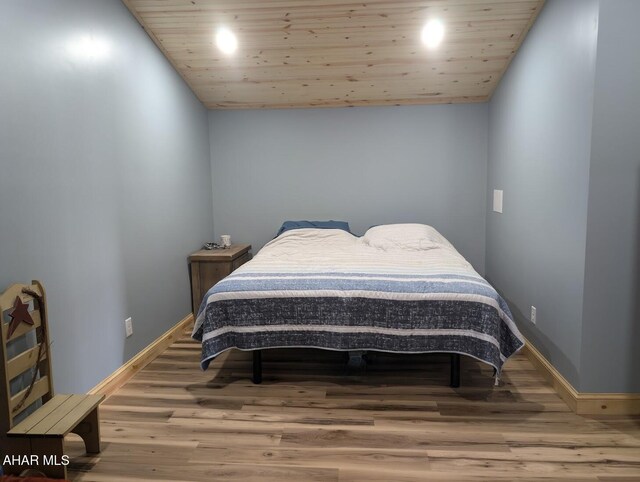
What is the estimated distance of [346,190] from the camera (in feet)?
14.9

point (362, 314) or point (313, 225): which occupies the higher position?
point (313, 225)

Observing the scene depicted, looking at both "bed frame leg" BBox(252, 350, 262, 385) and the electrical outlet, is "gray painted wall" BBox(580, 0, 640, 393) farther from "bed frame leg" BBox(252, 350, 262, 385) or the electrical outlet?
the electrical outlet

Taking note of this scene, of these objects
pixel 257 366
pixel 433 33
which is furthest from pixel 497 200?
pixel 257 366

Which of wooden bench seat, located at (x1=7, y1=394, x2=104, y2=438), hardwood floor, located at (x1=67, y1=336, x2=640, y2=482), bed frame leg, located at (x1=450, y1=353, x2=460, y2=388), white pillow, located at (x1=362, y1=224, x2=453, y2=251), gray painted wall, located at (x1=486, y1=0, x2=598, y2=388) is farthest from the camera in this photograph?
white pillow, located at (x1=362, y1=224, x2=453, y2=251)

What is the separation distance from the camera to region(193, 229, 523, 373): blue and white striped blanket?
256 cm

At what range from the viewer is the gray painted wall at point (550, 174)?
2.37 metres

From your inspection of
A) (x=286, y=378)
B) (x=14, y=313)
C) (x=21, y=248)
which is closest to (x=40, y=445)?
(x=14, y=313)

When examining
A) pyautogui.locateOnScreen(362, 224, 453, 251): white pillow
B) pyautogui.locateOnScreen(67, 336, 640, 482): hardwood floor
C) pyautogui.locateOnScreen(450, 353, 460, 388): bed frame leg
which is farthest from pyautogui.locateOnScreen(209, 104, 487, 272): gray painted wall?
pyautogui.locateOnScreen(450, 353, 460, 388): bed frame leg

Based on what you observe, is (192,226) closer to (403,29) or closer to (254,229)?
(254,229)

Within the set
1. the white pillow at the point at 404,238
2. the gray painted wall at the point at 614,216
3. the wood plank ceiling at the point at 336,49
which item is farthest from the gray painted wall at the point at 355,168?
the gray painted wall at the point at 614,216

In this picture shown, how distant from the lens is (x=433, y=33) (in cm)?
331

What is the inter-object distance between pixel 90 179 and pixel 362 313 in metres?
1.62

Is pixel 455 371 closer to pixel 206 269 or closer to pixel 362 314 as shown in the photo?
pixel 362 314

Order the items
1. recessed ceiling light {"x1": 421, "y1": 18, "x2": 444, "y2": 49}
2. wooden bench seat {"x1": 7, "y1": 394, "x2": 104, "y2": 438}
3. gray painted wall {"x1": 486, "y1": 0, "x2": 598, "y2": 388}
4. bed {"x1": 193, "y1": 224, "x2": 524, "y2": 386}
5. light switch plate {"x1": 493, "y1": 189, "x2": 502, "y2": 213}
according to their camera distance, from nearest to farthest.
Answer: wooden bench seat {"x1": 7, "y1": 394, "x2": 104, "y2": 438}
gray painted wall {"x1": 486, "y1": 0, "x2": 598, "y2": 388}
bed {"x1": 193, "y1": 224, "x2": 524, "y2": 386}
recessed ceiling light {"x1": 421, "y1": 18, "x2": 444, "y2": 49}
light switch plate {"x1": 493, "y1": 189, "x2": 502, "y2": 213}
